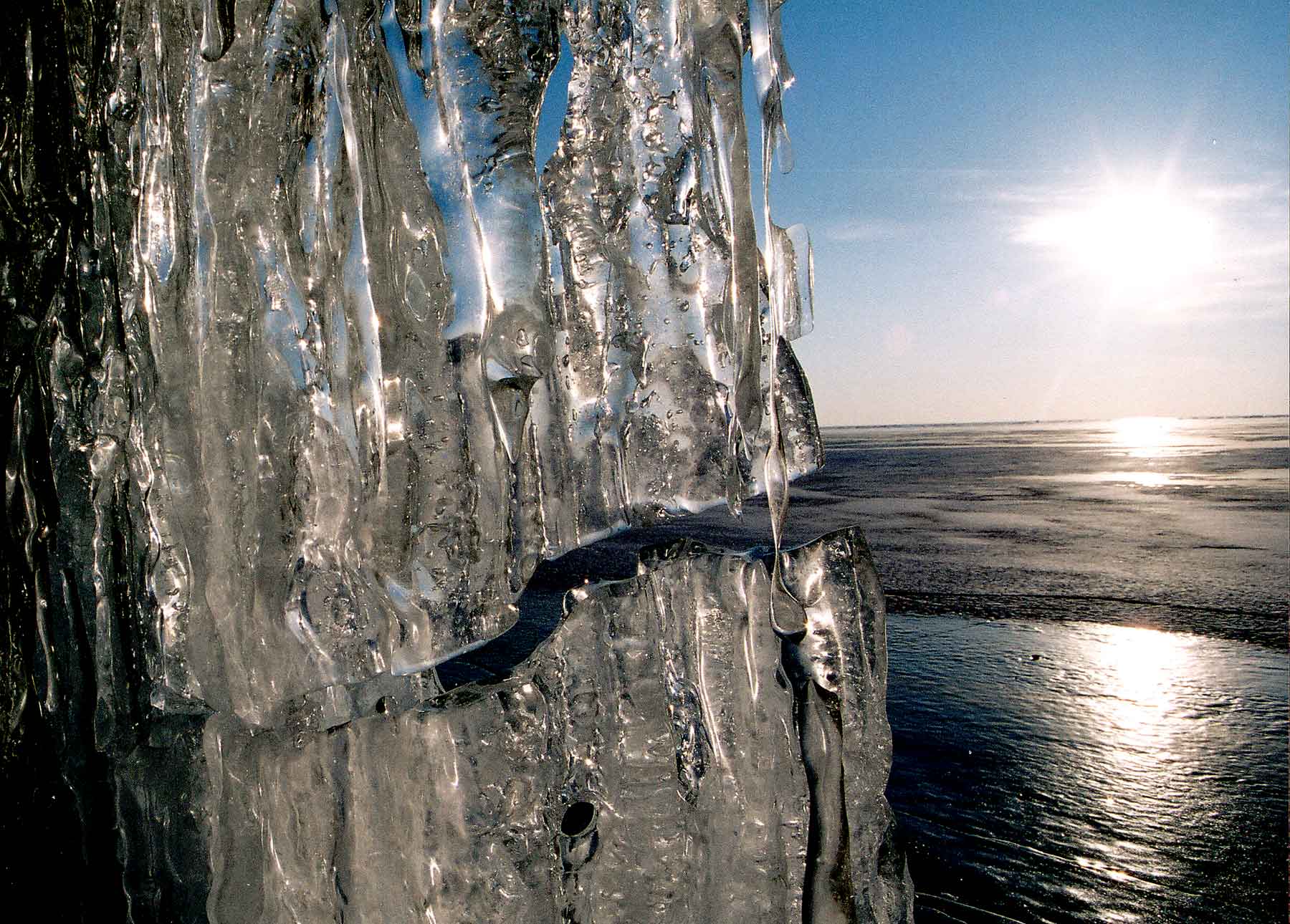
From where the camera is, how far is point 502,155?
107 cm

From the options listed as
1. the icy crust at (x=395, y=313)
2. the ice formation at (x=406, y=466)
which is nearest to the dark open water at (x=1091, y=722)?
the ice formation at (x=406, y=466)

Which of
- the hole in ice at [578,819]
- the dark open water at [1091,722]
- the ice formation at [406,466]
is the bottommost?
the dark open water at [1091,722]

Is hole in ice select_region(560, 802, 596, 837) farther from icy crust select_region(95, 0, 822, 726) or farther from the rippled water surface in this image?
the rippled water surface

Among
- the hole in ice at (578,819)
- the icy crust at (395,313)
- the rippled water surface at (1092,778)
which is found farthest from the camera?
the rippled water surface at (1092,778)

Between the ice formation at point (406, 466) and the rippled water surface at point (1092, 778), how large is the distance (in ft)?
2.78

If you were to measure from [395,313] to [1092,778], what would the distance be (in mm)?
2414

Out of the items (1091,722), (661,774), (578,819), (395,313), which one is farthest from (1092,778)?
(395,313)

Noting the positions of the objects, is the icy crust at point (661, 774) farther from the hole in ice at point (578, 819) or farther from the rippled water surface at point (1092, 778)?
the rippled water surface at point (1092, 778)

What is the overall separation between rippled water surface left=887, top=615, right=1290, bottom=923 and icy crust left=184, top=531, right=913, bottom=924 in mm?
707

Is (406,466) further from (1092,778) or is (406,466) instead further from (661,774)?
(1092,778)

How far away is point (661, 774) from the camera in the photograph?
1.26 meters

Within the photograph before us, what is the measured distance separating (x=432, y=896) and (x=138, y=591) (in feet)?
2.29

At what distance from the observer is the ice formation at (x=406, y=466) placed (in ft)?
3.57

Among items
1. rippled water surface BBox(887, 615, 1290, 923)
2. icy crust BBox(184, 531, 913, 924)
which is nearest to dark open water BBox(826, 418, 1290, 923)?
rippled water surface BBox(887, 615, 1290, 923)
